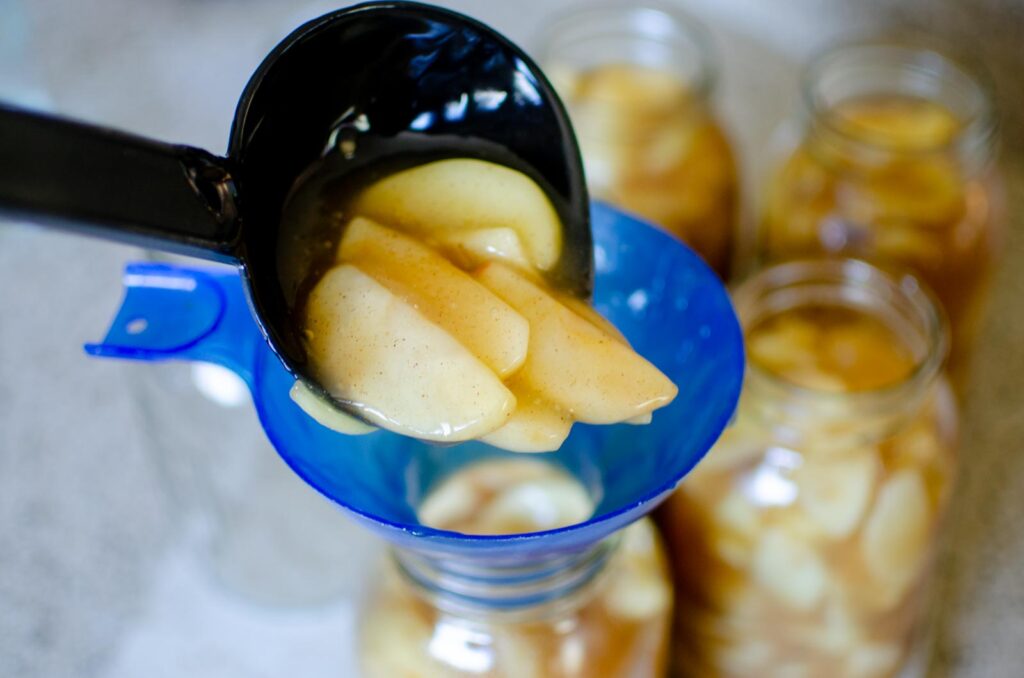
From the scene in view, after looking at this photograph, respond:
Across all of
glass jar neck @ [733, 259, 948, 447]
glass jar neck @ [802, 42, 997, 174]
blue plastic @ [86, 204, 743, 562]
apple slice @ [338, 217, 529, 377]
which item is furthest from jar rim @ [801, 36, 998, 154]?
apple slice @ [338, 217, 529, 377]

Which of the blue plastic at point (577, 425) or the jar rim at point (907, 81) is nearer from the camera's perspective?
the blue plastic at point (577, 425)

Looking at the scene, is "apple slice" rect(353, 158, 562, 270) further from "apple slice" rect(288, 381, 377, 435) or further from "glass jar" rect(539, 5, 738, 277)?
"glass jar" rect(539, 5, 738, 277)

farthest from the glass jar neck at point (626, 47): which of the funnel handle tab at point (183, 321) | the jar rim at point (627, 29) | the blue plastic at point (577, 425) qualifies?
the funnel handle tab at point (183, 321)

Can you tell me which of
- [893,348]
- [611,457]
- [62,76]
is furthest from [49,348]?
[893,348]

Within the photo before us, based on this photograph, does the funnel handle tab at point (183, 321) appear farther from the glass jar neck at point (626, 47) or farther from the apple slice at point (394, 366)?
the glass jar neck at point (626, 47)

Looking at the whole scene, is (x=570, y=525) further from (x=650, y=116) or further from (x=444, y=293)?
(x=650, y=116)

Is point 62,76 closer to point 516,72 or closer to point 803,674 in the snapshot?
point 516,72

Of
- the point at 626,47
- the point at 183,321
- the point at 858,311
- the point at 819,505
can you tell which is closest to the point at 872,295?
the point at 858,311
